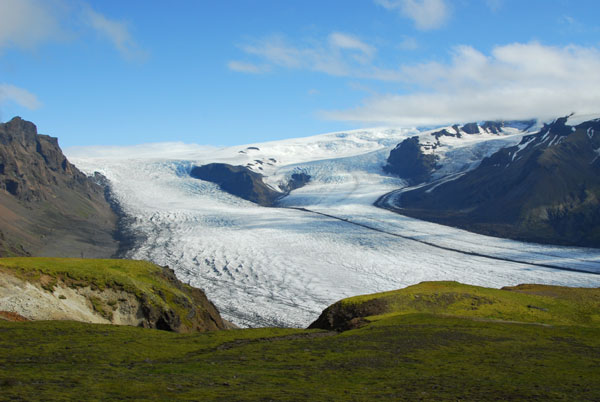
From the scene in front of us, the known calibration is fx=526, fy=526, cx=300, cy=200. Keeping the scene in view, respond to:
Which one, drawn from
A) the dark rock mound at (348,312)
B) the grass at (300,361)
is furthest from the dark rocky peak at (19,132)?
the dark rock mound at (348,312)

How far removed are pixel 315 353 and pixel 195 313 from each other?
19178 mm

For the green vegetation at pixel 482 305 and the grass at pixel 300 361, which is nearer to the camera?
the grass at pixel 300 361

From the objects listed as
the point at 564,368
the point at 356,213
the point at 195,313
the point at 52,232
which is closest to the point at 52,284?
the point at 195,313

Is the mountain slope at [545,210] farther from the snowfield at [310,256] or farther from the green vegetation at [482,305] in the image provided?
the green vegetation at [482,305]

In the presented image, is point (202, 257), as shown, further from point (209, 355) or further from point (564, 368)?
point (564, 368)

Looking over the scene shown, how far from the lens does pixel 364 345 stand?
82.3 ft

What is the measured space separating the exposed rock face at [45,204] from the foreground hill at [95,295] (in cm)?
7108

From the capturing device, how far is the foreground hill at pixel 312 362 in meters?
16.0

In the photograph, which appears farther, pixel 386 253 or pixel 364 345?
pixel 386 253

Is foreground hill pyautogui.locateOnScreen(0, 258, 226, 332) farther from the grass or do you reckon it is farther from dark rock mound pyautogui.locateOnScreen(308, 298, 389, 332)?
dark rock mound pyautogui.locateOnScreen(308, 298, 389, 332)

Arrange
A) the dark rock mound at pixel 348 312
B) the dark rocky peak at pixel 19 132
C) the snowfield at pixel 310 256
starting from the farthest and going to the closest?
the dark rocky peak at pixel 19 132 < the snowfield at pixel 310 256 < the dark rock mound at pixel 348 312

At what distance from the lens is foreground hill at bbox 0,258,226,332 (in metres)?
28.9

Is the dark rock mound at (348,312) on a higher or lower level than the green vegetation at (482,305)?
lower

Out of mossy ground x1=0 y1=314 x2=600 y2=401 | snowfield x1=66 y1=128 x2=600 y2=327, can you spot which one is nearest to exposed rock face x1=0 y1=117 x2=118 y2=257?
snowfield x1=66 y1=128 x2=600 y2=327
